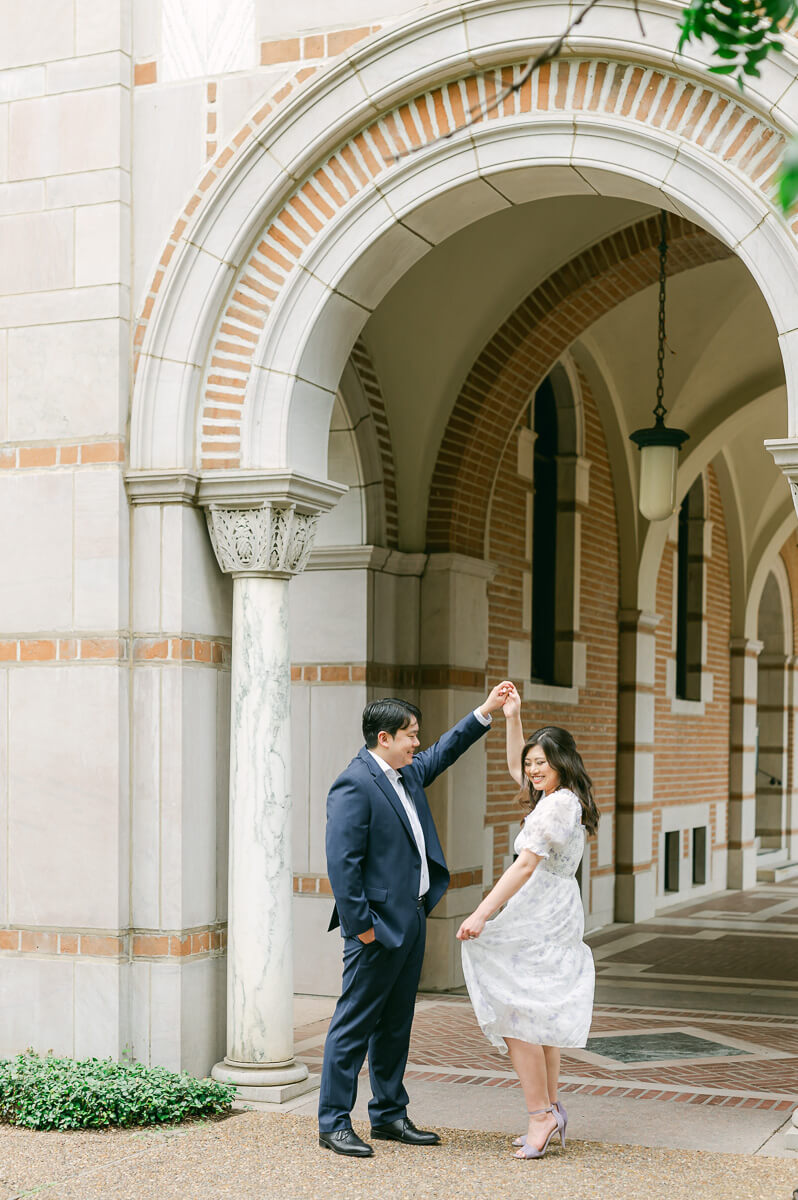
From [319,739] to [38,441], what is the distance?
10.5ft

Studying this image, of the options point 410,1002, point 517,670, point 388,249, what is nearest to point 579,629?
point 517,670

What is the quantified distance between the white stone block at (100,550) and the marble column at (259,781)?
1.41 ft

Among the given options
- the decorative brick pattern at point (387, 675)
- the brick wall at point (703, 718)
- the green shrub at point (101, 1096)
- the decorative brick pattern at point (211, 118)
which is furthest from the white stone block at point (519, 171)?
the brick wall at point (703, 718)

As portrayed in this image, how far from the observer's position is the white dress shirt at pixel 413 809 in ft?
19.5

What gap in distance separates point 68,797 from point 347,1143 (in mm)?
2246

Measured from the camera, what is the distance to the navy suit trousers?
580cm

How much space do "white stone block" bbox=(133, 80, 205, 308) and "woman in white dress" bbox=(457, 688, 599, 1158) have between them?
3209mm

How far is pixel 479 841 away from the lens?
10406mm

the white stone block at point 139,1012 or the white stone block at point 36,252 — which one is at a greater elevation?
the white stone block at point 36,252

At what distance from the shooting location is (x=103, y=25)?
7.24 m

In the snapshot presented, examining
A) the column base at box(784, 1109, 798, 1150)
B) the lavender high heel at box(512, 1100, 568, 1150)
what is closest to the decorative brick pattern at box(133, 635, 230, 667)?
the lavender high heel at box(512, 1100, 568, 1150)

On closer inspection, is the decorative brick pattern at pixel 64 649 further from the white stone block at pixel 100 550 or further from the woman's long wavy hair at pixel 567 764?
the woman's long wavy hair at pixel 567 764

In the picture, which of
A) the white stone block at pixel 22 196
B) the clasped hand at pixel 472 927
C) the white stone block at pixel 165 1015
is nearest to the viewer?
the clasped hand at pixel 472 927

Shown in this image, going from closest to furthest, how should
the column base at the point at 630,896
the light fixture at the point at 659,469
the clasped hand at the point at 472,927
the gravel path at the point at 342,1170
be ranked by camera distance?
the gravel path at the point at 342,1170, the clasped hand at the point at 472,927, the light fixture at the point at 659,469, the column base at the point at 630,896
